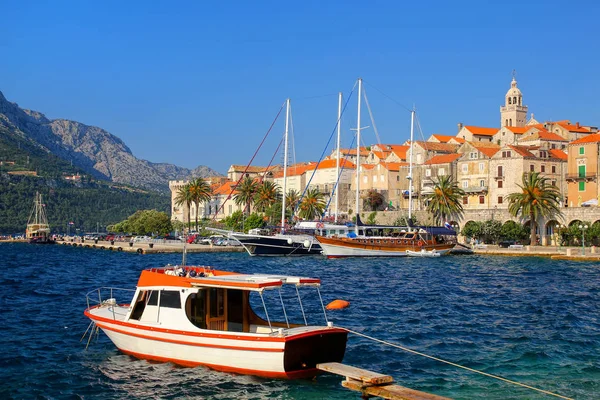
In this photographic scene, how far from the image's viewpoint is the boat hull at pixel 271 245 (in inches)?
3155

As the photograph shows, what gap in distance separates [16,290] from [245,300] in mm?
26278

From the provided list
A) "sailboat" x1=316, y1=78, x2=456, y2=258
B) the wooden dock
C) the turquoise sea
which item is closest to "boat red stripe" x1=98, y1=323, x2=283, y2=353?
the turquoise sea

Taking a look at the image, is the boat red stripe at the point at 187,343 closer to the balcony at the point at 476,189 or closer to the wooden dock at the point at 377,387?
the wooden dock at the point at 377,387

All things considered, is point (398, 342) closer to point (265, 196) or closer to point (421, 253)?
point (421, 253)

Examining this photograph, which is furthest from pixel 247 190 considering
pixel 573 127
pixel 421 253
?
pixel 573 127

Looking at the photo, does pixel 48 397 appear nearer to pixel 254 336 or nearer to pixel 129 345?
pixel 129 345

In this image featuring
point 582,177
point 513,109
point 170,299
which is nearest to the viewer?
point 170,299

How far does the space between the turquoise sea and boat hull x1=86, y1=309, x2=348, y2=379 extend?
30 centimetres

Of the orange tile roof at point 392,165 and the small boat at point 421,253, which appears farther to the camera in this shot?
the orange tile roof at point 392,165

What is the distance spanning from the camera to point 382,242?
77.9 meters

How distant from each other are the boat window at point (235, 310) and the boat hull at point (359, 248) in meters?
54.7

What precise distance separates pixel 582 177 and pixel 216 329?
2940 inches

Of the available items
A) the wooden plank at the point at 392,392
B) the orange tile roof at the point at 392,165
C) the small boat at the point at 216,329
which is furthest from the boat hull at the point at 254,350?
the orange tile roof at the point at 392,165

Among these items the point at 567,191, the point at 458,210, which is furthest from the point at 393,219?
the point at 567,191
